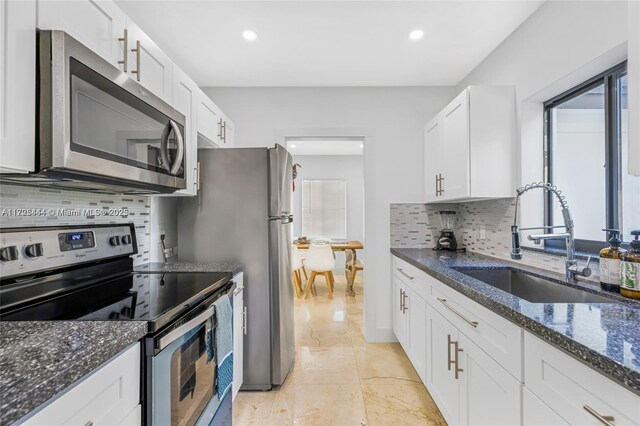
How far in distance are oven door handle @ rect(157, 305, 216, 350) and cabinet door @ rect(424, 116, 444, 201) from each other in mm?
2042

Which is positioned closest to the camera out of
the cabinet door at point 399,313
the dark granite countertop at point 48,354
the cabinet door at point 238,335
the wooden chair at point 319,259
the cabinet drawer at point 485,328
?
the dark granite countertop at point 48,354

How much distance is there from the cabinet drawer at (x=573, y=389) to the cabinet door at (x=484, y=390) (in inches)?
4.8

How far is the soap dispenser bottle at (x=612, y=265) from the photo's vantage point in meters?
1.18

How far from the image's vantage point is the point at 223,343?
1.51 meters

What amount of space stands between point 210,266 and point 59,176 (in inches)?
40.4

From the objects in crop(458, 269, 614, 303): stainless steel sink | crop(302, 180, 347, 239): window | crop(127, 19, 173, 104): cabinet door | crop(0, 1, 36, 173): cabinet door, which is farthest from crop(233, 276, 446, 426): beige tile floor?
crop(302, 180, 347, 239): window

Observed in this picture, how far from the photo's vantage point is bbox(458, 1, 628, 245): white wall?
4.56 ft

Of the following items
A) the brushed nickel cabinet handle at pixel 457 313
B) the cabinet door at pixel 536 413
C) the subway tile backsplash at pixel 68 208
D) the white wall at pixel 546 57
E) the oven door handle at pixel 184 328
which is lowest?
the cabinet door at pixel 536 413

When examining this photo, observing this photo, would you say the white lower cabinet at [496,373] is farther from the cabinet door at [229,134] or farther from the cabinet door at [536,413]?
the cabinet door at [229,134]

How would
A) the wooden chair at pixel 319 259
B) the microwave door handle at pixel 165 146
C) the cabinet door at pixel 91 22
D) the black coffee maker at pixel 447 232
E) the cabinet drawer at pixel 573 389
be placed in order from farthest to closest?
the wooden chair at pixel 319 259, the black coffee maker at pixel 447 232, the microwave door handle at pixel 165 146, the cabinet door at pixel 91 22, the cabinet drawer at pixel 573 389

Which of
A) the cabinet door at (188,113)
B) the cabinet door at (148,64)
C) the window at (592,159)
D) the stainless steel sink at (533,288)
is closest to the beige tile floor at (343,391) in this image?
the stainless steel sink at (533,288)

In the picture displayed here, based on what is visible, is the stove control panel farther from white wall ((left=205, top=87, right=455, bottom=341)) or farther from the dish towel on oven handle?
white wall ((left=205, top=87, right=455, bottom=341))

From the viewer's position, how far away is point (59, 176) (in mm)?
A: 965

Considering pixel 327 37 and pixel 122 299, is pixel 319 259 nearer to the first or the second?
pixel 327 37
